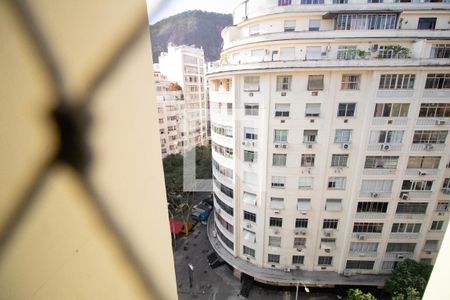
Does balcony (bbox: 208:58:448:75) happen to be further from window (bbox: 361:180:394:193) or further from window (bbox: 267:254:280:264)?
window (bbox: 267:254:280:264)

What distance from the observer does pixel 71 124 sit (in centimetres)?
47

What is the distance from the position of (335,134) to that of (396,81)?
2.24 meters

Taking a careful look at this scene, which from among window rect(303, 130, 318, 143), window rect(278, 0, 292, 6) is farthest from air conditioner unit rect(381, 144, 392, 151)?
window rect(278, 0, 292, 6)

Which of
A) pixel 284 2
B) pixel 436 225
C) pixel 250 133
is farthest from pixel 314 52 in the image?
pixel 436 225

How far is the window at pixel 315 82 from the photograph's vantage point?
6.85 m

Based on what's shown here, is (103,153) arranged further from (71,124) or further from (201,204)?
(201,204)

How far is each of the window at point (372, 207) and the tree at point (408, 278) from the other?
198 centimetres

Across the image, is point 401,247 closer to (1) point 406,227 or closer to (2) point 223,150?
(1) point 406,227

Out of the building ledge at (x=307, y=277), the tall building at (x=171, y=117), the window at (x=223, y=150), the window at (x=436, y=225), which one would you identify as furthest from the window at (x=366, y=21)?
the tall building at (x=171, y=117)

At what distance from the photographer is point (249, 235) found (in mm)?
8859

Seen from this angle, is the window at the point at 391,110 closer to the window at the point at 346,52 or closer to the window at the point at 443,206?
the window at the point at 346,52

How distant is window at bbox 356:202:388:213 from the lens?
25.2ft

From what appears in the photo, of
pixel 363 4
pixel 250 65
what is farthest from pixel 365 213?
pixel 363 4

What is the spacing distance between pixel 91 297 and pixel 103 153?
1.24ft
